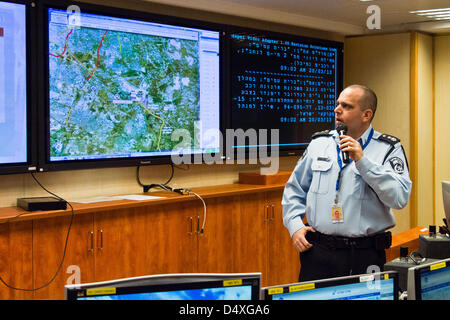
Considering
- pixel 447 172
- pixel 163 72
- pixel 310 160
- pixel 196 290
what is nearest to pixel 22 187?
pixel 163 72

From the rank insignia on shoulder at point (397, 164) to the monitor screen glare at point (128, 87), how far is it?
189 cm

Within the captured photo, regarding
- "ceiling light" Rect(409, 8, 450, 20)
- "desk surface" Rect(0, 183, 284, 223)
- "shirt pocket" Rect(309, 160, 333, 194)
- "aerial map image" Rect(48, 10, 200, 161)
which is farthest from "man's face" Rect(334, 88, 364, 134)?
"ceiling light" Rect(409, 8, 450, 20)

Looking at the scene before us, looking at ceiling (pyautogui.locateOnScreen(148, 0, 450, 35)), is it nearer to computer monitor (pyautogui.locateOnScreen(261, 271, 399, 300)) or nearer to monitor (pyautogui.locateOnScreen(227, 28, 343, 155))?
monitor (pyautogui.locateOnScreen(227, 28, 343, 155))

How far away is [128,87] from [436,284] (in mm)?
2694

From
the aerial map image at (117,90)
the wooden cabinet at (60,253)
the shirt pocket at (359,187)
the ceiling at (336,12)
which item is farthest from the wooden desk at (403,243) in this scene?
the ceiling at (336,12)

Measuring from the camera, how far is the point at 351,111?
2850 millimetres

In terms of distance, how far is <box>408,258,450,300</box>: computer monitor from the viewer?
1.71 m

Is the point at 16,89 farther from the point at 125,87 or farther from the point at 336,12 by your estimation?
A: the point at 336,12

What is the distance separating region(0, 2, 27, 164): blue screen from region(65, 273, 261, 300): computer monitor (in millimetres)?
2184

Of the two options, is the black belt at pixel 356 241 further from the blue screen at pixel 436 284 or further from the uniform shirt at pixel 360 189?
the blue screen at pixel 436 284

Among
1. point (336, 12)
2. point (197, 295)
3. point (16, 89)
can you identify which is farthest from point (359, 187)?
point (336, 12)

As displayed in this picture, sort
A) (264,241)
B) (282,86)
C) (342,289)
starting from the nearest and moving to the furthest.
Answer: (342,289) < (264,241) < (282,86)

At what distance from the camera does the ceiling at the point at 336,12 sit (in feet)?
15.5
